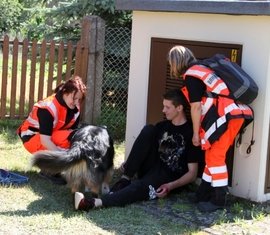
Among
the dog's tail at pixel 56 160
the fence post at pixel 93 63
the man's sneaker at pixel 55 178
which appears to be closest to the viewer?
the dog's tail at pixel 56 160

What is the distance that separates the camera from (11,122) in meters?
9.02

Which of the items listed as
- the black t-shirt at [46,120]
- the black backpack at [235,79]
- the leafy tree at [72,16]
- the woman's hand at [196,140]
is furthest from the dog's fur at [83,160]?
the leafy tree at [72,16]

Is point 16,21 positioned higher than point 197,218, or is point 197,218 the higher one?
point 16,21

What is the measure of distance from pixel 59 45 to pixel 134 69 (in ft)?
7.53

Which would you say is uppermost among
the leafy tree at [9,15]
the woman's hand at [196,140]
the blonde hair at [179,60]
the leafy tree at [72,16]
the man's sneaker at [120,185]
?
the leafy tree at [9,15]

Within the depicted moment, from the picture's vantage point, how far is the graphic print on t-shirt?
5.54 m

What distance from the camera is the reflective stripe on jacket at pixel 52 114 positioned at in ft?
19.1

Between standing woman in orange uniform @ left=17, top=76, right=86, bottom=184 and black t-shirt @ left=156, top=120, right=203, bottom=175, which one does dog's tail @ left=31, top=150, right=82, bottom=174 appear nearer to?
standing woman in orange uniform @ left=17, top=76, right=86, bottom=184

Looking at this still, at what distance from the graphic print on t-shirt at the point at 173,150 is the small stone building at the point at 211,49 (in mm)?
499

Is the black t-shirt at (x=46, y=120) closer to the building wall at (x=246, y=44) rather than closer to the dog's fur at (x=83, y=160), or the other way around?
the dog's fur at (x=83, y=160)

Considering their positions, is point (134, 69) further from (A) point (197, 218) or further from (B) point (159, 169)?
(A) point (197, 218)

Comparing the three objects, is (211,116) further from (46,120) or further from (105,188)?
(46,120)

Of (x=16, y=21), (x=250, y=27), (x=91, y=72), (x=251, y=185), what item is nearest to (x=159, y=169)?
(x=251, y=185)

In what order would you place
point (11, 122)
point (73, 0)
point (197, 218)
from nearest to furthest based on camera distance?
point (197, 218), point (11, 122), point (73, 0)
